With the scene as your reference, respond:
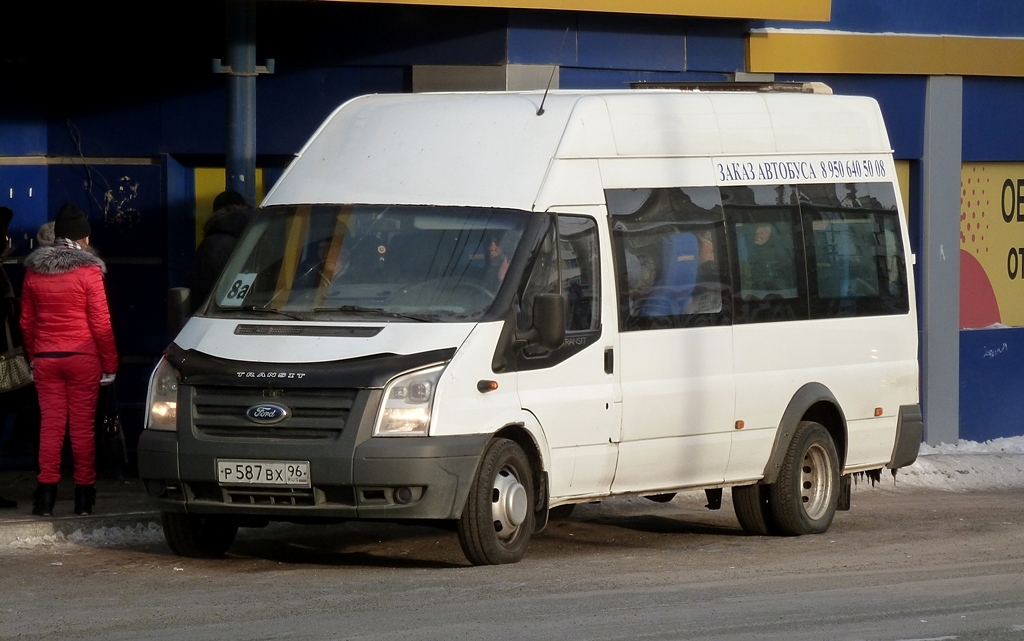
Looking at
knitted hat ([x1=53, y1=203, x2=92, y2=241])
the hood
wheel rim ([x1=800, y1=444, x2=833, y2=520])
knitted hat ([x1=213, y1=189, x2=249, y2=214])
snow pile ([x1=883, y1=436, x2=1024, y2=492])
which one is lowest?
snow pile ([x1=883, y1=436, x2=1024, y2=492])

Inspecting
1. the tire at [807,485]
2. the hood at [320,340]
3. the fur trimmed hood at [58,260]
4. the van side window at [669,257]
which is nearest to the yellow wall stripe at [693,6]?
the fur trimmed hood at [58,260]

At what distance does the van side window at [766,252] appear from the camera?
35.4ft

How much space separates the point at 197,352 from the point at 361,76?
17.1 ft

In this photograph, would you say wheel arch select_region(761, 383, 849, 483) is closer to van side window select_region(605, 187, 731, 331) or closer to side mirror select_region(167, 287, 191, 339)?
van side window select_region(605, 187, 731, 331)

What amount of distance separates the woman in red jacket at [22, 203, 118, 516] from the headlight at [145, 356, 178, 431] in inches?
61.0

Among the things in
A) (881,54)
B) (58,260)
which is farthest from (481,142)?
(881,54)

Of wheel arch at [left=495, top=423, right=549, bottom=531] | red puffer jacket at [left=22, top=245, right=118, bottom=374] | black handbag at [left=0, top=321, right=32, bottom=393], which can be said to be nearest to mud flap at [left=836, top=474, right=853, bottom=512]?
wheel arch at [left=495, top=423, right=549, bottom=531]

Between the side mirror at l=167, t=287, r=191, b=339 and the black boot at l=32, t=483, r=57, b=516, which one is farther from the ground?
the side mirror at l=167, t=287, r=191, b=339

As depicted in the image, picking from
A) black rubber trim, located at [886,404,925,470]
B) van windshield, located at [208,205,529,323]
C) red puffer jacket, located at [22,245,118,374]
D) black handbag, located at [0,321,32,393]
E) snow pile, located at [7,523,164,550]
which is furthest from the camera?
black handbag, located at [0,321,32,393]

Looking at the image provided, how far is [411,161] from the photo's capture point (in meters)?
9.94

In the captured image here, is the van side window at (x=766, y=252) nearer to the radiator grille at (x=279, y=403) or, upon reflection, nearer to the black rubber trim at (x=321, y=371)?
the black rubber trim at (x=321, y=371)

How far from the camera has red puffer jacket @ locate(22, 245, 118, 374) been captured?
35.2 ft

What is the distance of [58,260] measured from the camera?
10.8m

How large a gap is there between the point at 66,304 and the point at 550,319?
126 inches
